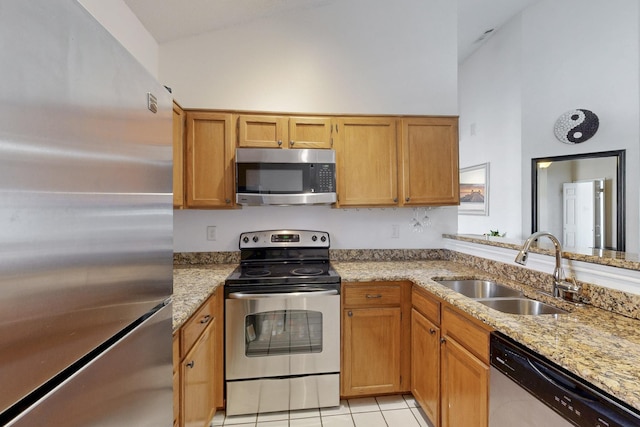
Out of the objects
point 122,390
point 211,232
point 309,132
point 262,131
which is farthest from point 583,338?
point 211,232

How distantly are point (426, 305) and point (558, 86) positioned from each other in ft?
11.5

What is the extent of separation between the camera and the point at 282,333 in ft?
6.89

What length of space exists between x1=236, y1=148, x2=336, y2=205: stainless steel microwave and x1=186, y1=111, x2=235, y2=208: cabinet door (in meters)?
0.13

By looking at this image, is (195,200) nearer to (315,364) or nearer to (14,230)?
(315,364)

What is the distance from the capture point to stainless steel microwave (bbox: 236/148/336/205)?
231cm

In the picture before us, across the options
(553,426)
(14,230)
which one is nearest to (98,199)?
(14,230)

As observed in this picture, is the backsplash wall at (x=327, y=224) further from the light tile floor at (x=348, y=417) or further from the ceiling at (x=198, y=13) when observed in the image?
the ceiling at (x=198, y=13)

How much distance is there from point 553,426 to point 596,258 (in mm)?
845

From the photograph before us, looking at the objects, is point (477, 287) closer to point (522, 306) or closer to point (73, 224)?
point (522, 306)

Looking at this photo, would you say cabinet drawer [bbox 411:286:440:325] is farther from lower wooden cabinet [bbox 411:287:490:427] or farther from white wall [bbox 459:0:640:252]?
white wall [bbox 459:0:640:252]

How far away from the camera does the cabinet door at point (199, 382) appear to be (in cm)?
144

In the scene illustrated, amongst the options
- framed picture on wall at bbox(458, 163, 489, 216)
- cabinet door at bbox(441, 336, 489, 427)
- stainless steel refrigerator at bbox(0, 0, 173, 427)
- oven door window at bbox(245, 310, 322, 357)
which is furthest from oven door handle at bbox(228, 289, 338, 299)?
framed picture on wall at bbox(458, 163, 489, 216)

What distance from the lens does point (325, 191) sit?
2381 millimetres

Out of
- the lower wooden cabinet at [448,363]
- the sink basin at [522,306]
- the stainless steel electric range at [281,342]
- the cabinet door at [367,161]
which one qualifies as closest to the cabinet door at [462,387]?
the lower wooden cabinet at [448,363]
